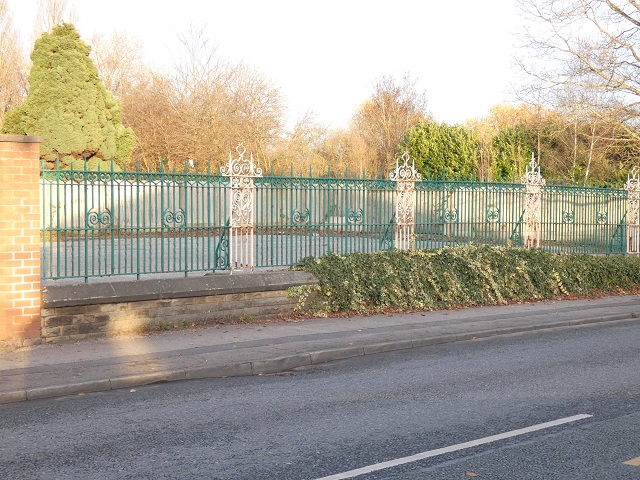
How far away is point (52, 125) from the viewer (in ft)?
105

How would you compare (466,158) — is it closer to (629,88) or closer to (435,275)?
(629,88)

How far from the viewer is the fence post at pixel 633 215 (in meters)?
21.1

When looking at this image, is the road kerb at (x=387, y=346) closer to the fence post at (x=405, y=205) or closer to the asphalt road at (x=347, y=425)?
the asphalt road at (x=347, y=425)

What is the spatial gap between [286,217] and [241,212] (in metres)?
0.94

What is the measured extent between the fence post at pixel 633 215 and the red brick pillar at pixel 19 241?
54.2ft

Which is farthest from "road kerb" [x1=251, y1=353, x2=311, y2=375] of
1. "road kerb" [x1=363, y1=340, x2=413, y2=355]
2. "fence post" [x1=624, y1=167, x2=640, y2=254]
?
"fence post" [x1=624, y1=167, x2=640, y2=254]

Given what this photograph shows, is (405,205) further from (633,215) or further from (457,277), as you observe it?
(633,215)

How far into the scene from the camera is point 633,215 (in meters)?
21.4

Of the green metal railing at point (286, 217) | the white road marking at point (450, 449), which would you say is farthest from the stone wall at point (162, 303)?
the white road marking at point (450, 449)

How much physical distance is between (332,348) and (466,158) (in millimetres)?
32748

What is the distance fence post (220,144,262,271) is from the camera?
42.9 feet

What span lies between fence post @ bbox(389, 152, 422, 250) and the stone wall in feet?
9.20

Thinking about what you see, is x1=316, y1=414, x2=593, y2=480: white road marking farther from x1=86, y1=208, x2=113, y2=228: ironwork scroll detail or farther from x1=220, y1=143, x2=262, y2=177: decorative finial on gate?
x1=220, y1=143, x2=262, y2=177: decorative finial on gate

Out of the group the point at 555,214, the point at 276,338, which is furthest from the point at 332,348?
the point at 555,214
